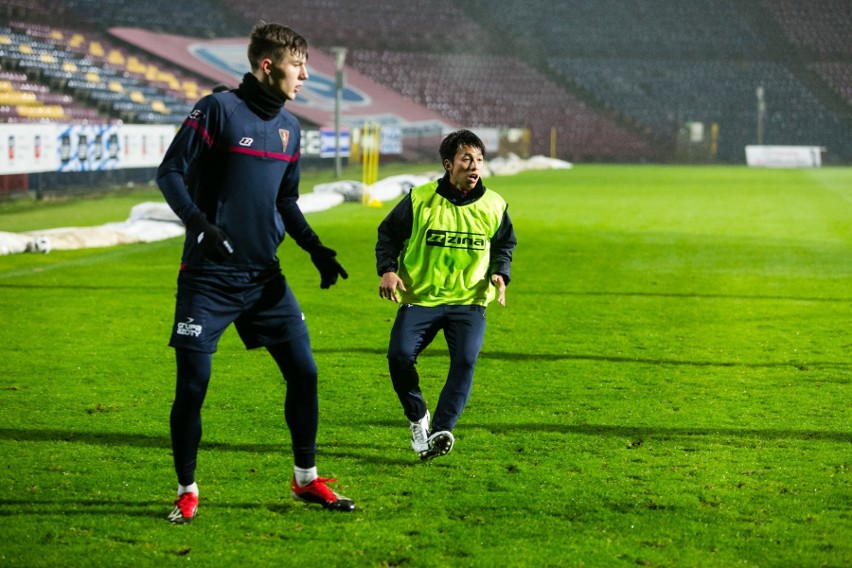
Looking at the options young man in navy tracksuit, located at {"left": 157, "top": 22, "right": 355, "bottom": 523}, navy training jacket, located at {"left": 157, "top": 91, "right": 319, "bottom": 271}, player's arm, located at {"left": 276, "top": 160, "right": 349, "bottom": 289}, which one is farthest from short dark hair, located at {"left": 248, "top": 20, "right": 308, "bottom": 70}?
player's arm, located at {"left": 276, "top": 160, "right": 349, "bottom": 289}

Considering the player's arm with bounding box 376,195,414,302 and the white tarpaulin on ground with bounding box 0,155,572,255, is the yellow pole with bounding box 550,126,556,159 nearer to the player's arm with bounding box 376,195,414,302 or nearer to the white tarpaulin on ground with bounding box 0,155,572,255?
the white tarpaulin on ground with bounding box 0,155,572,255

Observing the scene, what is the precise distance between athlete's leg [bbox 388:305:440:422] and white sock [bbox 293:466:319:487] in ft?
3.00

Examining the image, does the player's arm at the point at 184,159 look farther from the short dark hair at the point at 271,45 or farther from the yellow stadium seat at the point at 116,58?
the yellow stadium seat at the point at 116,58

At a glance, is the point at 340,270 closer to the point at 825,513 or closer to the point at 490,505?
the point at 490,505

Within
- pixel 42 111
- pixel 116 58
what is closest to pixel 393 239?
pixel 42 111

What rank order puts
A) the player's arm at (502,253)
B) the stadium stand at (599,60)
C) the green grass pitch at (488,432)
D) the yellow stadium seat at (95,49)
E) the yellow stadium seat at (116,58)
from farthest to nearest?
1. the stadium stand at (599,60)
2. the yellow stadium seat at (116,58)
3. the yellow stadium seat at (95,49)
4. the player's arm at (502,253)
5. the green grass pitch at (488,432)

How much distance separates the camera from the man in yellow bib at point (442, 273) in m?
5.76

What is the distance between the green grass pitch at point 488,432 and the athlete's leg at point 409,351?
0.29 metres

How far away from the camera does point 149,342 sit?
927cm

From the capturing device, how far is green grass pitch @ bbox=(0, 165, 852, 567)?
4535 mm

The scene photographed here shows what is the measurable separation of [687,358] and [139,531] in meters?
5.19

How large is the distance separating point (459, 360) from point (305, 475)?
1.18 metres

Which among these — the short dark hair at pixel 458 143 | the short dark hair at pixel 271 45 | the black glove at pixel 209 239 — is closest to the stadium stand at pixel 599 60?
the short dark hair at pixel 458 143

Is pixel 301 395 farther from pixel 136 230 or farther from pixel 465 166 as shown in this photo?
pixel 136 230
